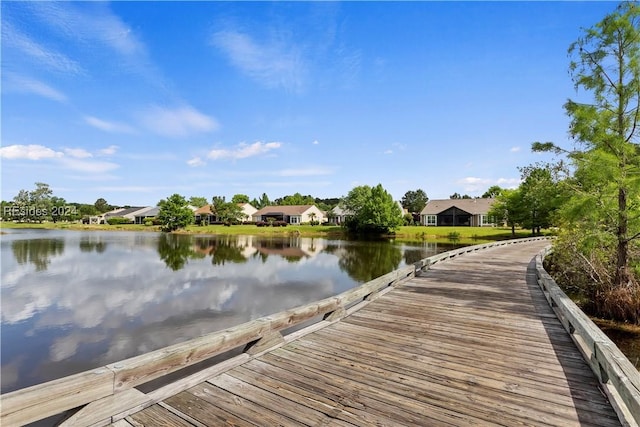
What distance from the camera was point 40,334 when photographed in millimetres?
9727

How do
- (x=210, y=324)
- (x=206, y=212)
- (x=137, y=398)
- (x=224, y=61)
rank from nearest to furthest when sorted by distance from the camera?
(x=137, y=398), (x=210, y=324), (x=224, y=61), (x=206, y=212)

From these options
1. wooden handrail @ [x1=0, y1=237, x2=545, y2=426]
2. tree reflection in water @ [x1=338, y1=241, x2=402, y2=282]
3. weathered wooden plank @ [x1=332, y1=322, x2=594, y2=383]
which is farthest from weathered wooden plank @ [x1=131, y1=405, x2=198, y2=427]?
tree reflection in water @ [x1=338, y1=241, x2=402, y2=282]

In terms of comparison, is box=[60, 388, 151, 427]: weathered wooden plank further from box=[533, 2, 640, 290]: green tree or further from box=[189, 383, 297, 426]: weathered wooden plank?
box=[533, 2, 640, 290]: green tree

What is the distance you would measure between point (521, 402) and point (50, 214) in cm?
12355

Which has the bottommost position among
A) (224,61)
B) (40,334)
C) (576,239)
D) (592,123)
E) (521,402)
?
(40,334)

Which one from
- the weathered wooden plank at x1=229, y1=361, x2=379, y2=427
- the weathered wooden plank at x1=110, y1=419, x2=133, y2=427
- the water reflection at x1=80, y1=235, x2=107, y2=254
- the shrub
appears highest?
the shrub

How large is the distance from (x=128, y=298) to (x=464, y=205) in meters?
57.9

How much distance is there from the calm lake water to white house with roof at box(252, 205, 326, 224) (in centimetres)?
5035

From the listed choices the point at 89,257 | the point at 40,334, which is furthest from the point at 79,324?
the point at 89,257

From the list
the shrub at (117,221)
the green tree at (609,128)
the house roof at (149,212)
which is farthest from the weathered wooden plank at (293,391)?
the house roof at (149,212)

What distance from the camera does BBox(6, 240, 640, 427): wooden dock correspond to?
3010mm

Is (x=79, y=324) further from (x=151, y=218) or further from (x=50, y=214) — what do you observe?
(x=50, y=214)

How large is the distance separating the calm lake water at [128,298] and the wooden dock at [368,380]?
5.87 m

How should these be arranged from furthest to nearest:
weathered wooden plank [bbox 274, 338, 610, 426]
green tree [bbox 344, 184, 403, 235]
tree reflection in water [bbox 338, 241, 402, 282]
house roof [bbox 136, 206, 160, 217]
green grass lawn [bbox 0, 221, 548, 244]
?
house roof [bbox 136, 206, 160, 217] → green tree [bbox 344, 184, 403, 235] → green grass lawn [bbox 0, 221, 548, 244] → tree reflection in water [bbox 338, 241, 402, 282] → weathered wooden plank [bbox 274, 338, 610, 426]
